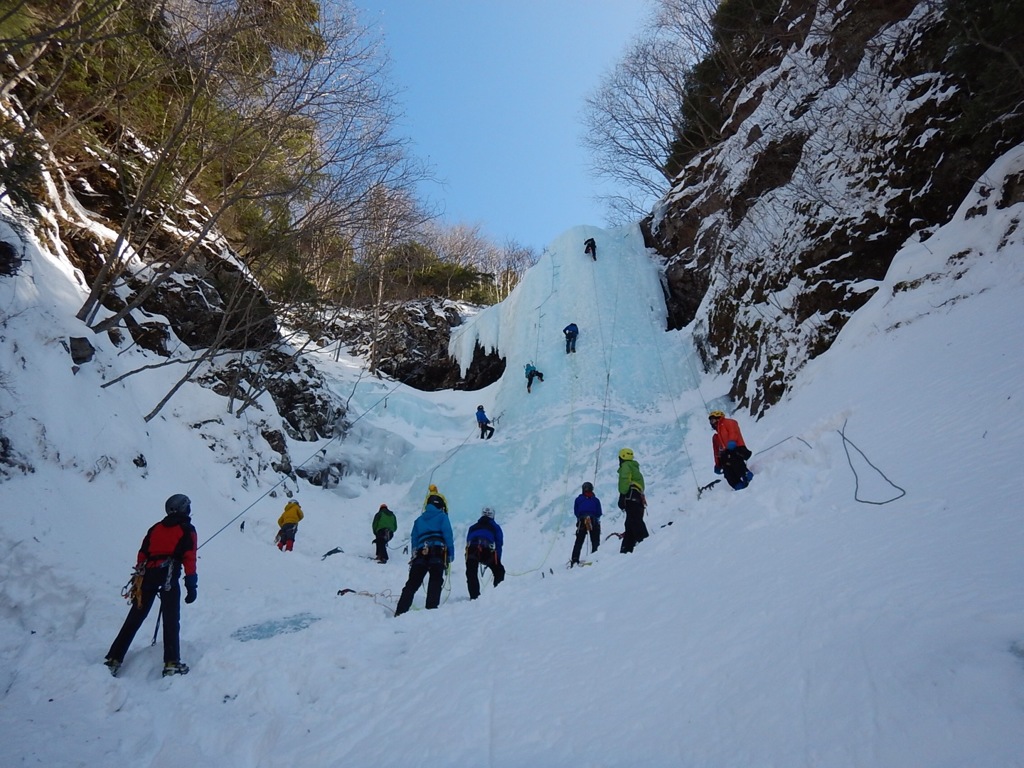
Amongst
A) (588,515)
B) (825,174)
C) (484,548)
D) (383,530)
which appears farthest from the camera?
(825,174)

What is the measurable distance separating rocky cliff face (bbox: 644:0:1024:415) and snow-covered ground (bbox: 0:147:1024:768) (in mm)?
781

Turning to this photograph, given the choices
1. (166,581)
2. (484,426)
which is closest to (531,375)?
(484,426)

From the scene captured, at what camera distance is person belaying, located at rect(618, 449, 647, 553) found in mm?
5707

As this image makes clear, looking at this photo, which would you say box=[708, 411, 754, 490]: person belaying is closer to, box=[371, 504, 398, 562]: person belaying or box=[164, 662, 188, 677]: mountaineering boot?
box=[164, 662, 188, 677]: mountaineering boot

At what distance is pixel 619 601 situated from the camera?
3537mm

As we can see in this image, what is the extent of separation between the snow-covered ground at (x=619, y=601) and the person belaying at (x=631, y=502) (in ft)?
1.19

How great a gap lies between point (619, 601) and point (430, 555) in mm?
1867

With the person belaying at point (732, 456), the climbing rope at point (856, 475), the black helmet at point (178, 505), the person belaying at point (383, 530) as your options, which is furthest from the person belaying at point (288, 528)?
the climbing rope at point (856, 475)

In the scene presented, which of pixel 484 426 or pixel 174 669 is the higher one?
pixel 484 426

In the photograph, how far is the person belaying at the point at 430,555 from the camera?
473cm

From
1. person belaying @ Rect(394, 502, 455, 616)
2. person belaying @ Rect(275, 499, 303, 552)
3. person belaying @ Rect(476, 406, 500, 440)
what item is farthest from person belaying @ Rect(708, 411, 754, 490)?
person belaying @ Rect(476, 406, 500, 440)

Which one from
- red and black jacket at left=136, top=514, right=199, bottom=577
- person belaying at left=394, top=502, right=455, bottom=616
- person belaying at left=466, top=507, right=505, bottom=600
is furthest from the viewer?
person belaying at left=466, top=507, right=505, bottom=600

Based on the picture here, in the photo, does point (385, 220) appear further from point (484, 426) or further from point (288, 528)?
point (288, 528)

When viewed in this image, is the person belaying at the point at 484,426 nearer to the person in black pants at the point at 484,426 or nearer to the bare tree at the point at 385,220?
the person in black pants at the point at 484,426
